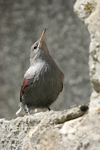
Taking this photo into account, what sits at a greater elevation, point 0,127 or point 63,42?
point 63,42

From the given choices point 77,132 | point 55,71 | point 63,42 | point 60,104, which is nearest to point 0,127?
point 77,132

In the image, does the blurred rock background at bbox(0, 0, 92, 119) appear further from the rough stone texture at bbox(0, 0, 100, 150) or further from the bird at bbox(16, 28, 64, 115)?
the rough stone texture at bbox(0, 0, 100, 150)

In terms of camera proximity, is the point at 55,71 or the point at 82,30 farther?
the point at 82,30

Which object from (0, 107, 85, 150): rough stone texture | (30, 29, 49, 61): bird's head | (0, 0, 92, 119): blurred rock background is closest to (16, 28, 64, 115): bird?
(30, 29, 49, 61): bird's head

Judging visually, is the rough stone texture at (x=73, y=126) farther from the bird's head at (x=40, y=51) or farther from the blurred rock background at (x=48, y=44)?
the blurred rock background at (x=48, y=44)

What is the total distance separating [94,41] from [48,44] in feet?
8.77

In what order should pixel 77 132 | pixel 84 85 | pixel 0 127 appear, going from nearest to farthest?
pixel 77 132 < pixel 0 127 < pixel 84 85

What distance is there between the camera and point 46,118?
4.68ft

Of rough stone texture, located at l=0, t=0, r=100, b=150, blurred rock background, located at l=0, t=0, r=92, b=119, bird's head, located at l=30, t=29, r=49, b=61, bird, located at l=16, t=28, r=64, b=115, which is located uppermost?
blurred rock background, located at l=0, t=0, r=92, b=119

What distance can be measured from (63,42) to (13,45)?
828 mm

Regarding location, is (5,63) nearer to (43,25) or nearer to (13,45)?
(13,45)

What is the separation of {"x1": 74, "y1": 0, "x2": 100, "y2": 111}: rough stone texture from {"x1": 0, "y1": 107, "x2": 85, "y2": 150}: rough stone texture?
0.46 ft

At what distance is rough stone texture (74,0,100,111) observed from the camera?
123 centimetres

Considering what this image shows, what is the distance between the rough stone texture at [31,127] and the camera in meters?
1.35
